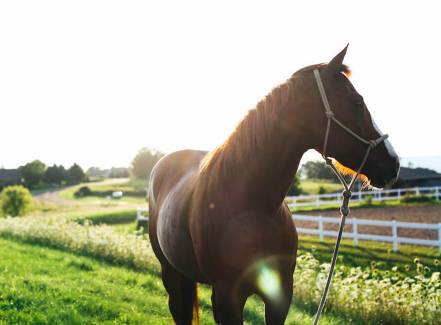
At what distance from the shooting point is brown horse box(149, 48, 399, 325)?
197 centimetres

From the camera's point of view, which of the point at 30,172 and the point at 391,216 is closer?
the point at 391,216

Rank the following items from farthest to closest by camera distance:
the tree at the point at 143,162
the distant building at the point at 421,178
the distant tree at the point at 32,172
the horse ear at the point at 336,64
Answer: the distant tree at the point at 32,172
the tree at the point at 143,162
the distant building at the point at 421,178
the horse ear at the point at 336,64

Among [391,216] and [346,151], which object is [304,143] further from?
[391,216]

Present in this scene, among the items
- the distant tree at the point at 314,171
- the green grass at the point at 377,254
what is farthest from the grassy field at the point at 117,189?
the green grass at the point at 377,254

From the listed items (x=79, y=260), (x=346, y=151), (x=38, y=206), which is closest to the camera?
(x=346, y=151)

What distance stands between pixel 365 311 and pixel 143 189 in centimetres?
4212

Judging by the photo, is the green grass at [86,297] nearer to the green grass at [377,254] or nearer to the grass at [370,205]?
the green grass at [377,254]

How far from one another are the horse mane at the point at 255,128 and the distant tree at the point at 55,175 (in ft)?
190

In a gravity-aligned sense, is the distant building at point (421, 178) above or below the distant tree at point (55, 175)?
below

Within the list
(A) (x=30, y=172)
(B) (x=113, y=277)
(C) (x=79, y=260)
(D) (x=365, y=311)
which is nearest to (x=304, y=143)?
(D) (x=365, y=311)

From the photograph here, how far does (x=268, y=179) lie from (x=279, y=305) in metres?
0.90

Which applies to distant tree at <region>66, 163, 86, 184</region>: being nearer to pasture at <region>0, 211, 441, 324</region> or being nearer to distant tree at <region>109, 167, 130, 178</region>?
distant tree at <region>109, 167, 130, 178</region>

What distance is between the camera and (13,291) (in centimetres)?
509

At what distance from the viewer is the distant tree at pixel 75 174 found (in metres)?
54.6
